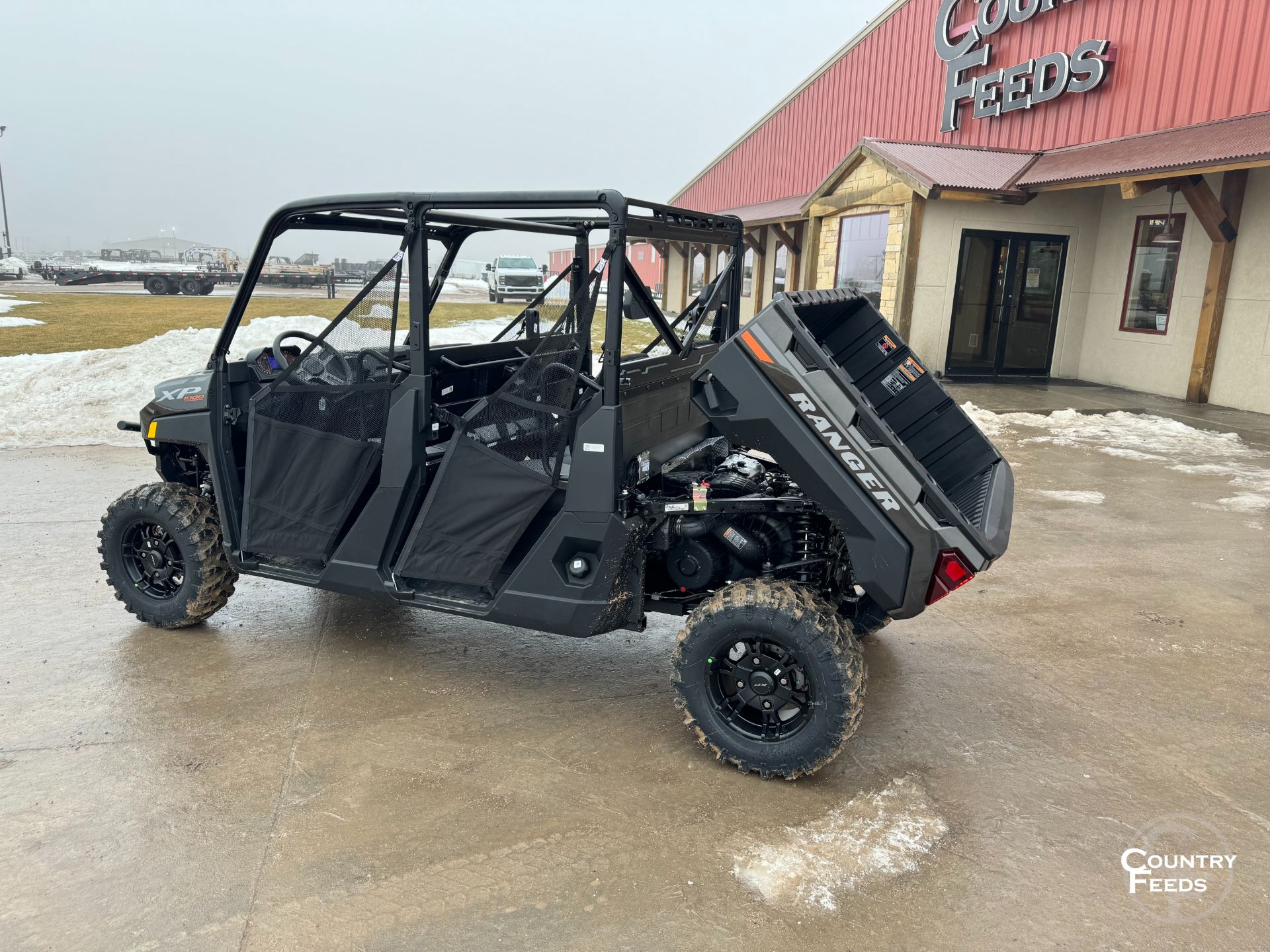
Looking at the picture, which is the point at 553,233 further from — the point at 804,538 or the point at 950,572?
the point at 950,572

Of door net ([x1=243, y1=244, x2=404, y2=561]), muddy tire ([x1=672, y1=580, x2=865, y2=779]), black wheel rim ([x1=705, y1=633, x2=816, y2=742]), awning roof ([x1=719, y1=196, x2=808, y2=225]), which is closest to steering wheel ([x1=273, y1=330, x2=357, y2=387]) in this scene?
door net ([x1=243, y1=244, x2=404, y2=561])

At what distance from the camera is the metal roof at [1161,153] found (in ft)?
34.2

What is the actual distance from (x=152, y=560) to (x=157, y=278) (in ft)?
132

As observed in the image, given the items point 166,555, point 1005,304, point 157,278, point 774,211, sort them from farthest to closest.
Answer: point 157,278, point 774,211, point 1005,304, point 166,555

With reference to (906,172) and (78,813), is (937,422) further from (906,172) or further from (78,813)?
(906,172)

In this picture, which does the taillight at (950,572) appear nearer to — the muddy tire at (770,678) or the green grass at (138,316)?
the muddy tire at (770,678)

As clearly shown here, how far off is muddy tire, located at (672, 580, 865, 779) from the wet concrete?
6.3 inches

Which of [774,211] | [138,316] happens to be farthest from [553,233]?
[138,316]

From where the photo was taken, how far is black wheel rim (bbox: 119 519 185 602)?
4.59 metres

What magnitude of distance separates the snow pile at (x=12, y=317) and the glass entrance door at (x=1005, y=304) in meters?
19.9

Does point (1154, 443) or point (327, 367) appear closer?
point (327, 367)

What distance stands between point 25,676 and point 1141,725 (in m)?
4.95

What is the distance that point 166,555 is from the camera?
4.61 meters

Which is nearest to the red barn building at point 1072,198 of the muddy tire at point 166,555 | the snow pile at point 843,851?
the muddy tire at point 166,555
